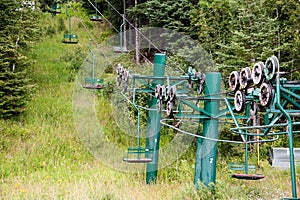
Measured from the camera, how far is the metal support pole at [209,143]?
8750mm

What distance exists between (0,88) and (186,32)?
338 inches

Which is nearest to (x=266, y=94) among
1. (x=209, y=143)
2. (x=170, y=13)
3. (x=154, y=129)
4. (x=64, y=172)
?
(x=209, y=143)

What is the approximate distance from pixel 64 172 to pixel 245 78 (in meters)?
8.19

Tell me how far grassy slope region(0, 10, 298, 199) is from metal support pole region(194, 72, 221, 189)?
0.37m

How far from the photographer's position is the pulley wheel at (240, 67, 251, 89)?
5496mm

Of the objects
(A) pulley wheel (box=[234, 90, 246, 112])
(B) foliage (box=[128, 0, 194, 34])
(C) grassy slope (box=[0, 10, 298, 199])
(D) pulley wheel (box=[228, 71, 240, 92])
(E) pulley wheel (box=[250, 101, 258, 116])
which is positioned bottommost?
(C) grassy slope (box=[0, 10, 298, 199])

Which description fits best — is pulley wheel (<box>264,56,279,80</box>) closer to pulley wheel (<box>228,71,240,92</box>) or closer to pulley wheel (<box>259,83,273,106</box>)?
pulley wheel (<box>259,83,273,106</box>)

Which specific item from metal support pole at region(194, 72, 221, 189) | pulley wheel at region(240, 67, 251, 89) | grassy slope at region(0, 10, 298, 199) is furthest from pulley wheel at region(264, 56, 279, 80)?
metal support pole at region(194, 72, 221, 189)

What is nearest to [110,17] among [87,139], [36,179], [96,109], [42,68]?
[42,68]

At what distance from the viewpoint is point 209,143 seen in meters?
8.92

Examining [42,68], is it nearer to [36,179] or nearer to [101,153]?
[101,153]

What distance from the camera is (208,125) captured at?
Result: 8789 mm

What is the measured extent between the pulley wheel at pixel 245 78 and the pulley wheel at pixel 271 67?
0.56 metres

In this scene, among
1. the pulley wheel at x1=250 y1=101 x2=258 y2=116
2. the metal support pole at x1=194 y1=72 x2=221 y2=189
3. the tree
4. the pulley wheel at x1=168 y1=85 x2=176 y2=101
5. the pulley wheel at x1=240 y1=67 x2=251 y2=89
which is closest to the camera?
the pulley wheel at x1=240 y1=67 x2=251 y2=89
